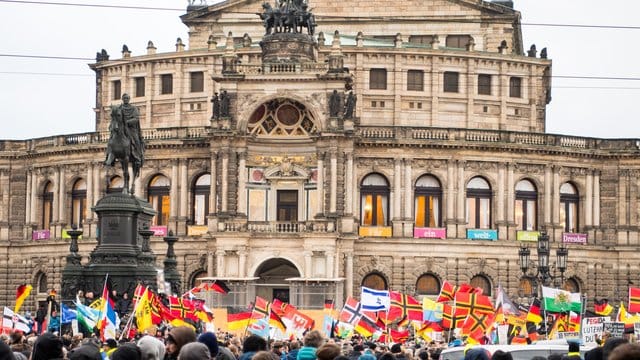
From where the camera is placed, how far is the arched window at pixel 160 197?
8675cm

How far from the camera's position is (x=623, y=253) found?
87.1m

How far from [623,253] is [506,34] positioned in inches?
753

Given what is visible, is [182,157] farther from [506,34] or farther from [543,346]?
[543,346]

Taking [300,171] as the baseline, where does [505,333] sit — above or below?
below

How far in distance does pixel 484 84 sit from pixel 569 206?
1081 cm

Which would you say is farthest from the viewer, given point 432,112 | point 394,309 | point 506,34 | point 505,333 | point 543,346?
point 506,34

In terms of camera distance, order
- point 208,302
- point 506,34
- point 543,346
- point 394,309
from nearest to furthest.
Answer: point 543,346, point 394,309, point 208,302, point 506,34

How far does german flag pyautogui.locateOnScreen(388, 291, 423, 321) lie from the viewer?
47.9 meters

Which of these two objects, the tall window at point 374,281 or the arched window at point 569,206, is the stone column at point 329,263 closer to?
the tall window at point 374,281

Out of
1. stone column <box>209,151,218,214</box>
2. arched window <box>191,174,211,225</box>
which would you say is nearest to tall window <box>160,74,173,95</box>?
arched window <box>191,174,211,225</box>

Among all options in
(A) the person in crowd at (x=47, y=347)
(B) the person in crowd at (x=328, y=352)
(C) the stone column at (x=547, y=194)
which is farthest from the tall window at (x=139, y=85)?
(B) the person in crowd at (x=328, y=352)

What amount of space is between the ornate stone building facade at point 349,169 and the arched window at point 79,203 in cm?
13

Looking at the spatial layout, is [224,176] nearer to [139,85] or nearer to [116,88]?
[139,85]

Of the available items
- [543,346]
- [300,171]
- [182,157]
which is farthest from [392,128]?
[543,346]
